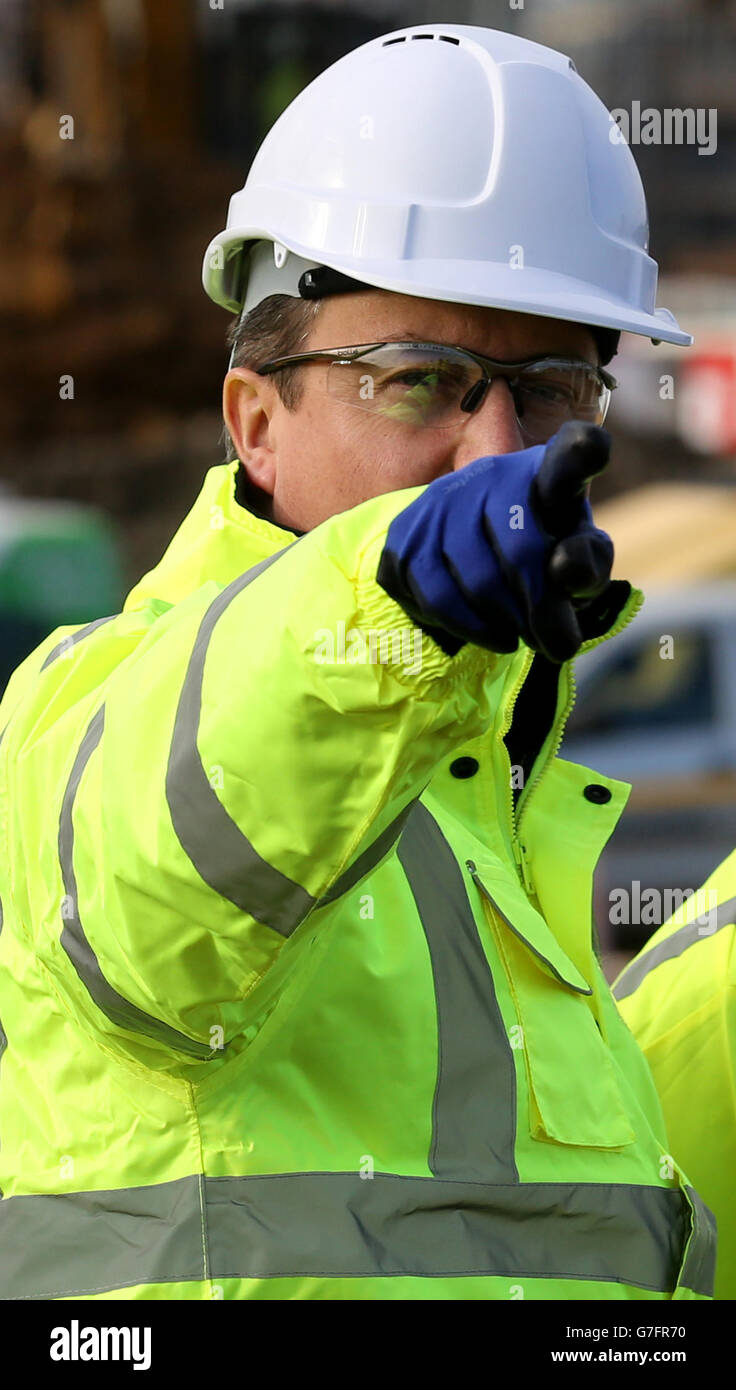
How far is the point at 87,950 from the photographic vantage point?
1.68m

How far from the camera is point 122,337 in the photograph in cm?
1639

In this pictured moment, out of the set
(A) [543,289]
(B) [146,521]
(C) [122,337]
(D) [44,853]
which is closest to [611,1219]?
(D) [44,853]

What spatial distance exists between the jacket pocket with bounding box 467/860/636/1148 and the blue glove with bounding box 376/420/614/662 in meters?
0.74

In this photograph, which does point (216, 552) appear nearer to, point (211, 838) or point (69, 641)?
point (69, 641)

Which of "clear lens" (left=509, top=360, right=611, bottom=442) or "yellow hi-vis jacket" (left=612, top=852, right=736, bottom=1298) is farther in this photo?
"yellow hi-vis jacket" (left=612, top=852, right=736, bottom=1298)

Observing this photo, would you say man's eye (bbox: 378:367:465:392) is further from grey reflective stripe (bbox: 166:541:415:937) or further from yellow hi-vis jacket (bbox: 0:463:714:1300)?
grey reflective stripe (bbox: 166:541:415:937)

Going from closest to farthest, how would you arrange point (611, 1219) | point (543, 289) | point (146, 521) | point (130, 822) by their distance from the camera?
1. point (130, 822)
2. point (611, 1219)
3. point (543, 289)
4. point (146, 521)

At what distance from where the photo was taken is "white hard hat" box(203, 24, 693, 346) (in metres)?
2.25

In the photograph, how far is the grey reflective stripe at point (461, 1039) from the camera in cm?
201

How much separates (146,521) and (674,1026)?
13315mm

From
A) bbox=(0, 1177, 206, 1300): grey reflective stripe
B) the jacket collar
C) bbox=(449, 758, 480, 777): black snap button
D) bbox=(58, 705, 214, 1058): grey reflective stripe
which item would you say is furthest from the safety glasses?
bbox=(0, 1177, 206, 1300): grey reflective stripe

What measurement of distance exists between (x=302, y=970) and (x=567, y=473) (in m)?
0.71

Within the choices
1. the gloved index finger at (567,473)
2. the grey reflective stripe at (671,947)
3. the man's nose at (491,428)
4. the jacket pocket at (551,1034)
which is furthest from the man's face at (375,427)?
the grey reflective stripe at (671,947)
